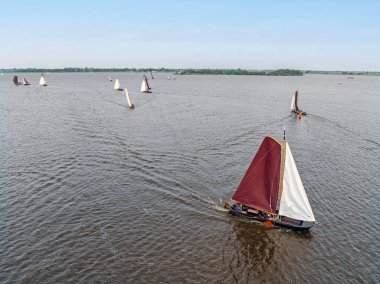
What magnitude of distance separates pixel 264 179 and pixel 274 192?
66.3 inches

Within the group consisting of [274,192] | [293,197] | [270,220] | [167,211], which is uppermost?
[274,192]

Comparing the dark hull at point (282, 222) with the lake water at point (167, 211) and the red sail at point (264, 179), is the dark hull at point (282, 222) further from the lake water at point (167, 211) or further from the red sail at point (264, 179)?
the red sail at point (264, 179)

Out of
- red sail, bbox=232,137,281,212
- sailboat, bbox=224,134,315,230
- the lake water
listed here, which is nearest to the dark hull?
sailboat, bbox=224,134,315,230

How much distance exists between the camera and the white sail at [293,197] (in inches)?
1214

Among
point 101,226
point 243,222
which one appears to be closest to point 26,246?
point 101,226

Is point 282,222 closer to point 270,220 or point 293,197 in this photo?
point 270,220

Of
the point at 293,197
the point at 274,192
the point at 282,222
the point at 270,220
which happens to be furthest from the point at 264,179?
the point at 282,222

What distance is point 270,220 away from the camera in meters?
32.2

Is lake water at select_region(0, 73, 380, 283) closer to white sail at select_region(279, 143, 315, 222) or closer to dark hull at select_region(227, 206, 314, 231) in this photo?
dark hull at select_region(227, 206, 314, 231)

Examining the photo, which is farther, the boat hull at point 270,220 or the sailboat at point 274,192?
the boat hull at point 270,220

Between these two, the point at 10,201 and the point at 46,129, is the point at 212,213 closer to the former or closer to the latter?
the point at 10,201

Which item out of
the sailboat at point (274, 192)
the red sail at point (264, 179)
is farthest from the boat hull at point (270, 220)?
the red sail at point (264, 179)

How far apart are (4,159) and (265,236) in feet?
138

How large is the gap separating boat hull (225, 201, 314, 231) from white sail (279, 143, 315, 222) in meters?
0.72
